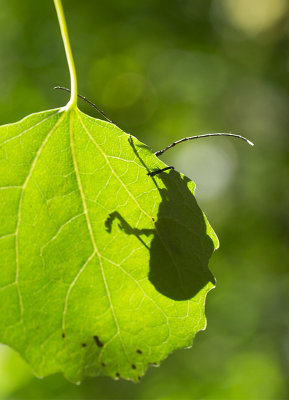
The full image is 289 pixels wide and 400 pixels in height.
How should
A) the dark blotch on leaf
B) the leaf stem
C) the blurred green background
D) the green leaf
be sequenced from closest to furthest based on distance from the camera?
the leaf stem
the green leaf
the dark blotch on leaf
the blurred green background

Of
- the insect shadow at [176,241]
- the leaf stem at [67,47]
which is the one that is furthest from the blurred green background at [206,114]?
the insect shadow at [176,241]

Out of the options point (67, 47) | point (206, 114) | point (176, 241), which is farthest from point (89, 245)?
point (206, 114)

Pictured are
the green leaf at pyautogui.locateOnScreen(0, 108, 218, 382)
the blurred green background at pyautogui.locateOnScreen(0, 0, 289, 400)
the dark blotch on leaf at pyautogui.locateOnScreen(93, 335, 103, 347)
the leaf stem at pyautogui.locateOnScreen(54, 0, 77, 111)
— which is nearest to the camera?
the leaf stem at pyautogui.locateOnScreen(54, 0, 77, 111)

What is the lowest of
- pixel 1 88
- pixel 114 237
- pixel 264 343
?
pixel 264 343

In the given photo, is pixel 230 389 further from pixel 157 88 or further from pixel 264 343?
pixel 157 88

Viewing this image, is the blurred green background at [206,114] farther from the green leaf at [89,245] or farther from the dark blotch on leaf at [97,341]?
the dark blotch on leaf at [97,341]

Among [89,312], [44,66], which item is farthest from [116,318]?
[44,66]

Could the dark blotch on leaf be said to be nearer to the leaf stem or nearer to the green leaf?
the green leaf

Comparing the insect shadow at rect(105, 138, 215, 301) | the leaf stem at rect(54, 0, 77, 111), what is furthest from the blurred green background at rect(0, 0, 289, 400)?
the insect shadow at rect(105, 138, 215, 301)
